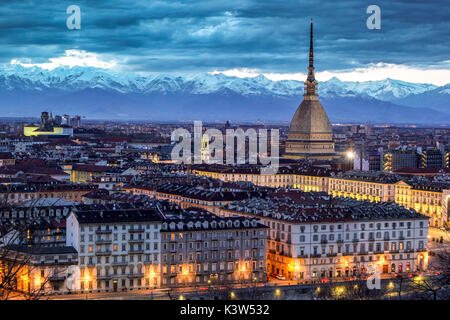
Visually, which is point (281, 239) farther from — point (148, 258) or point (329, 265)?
point (148, 258)

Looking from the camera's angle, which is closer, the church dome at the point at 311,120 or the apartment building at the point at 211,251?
the apartment building at the point at 211,251

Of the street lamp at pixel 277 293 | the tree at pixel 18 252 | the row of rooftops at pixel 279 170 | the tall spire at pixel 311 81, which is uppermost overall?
the tall spire at pixel 311 81

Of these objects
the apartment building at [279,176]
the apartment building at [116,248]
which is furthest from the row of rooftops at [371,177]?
the apartment building at [116,248]

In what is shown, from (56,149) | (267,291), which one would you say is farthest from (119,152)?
(267,291)

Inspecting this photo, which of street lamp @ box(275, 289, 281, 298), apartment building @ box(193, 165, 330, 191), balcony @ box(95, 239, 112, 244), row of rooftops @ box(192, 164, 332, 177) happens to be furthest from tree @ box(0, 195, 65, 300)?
row of rooftops @ box(192, 164, 332, 177)

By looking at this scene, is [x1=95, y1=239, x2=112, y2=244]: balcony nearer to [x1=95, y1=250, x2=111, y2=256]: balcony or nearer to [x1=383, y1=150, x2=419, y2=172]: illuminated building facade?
[x1=95, y1=250, x2=111, y2=256]: balcony

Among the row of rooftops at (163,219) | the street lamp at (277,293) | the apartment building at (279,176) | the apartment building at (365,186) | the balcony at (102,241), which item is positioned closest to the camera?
the street lamp at (277,293)

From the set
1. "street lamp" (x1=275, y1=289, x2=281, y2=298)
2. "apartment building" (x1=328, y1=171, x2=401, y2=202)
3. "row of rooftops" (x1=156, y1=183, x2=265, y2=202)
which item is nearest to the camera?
"street lamp" (x1=275, y1=289, x2=281, y2=298)

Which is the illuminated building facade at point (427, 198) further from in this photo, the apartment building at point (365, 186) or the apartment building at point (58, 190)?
the apartment building at point (58, 190)
